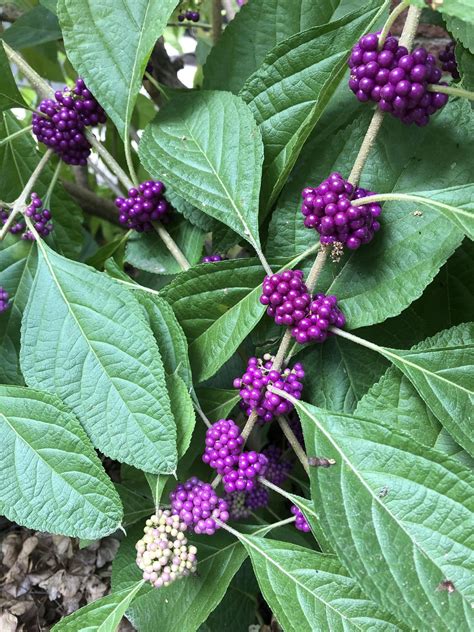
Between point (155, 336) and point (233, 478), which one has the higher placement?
point (155, 336)

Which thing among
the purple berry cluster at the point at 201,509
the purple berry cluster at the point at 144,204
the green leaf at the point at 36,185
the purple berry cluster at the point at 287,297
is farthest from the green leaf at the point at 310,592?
the green leaf at the point at 36,185

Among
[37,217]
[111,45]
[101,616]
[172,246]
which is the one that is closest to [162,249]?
[172,246]

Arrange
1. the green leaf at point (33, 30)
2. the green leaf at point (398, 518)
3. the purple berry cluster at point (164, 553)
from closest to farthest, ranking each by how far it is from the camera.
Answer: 1. the green leaf at point (398, 518)
2. the purple berry cluster at point (164, 553)
3. the green leaf at point (33, 30)

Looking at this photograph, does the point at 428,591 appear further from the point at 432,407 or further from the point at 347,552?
the point at 432,407

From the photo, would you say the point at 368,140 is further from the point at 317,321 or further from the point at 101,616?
the point at 101,616

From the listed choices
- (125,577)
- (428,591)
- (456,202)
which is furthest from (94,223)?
(428,591)

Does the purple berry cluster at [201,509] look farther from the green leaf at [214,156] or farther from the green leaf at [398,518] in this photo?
the green leaf at [214,156]

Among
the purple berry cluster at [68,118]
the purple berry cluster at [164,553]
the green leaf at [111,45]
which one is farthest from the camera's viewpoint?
the purple berry cluster at [68,118]
